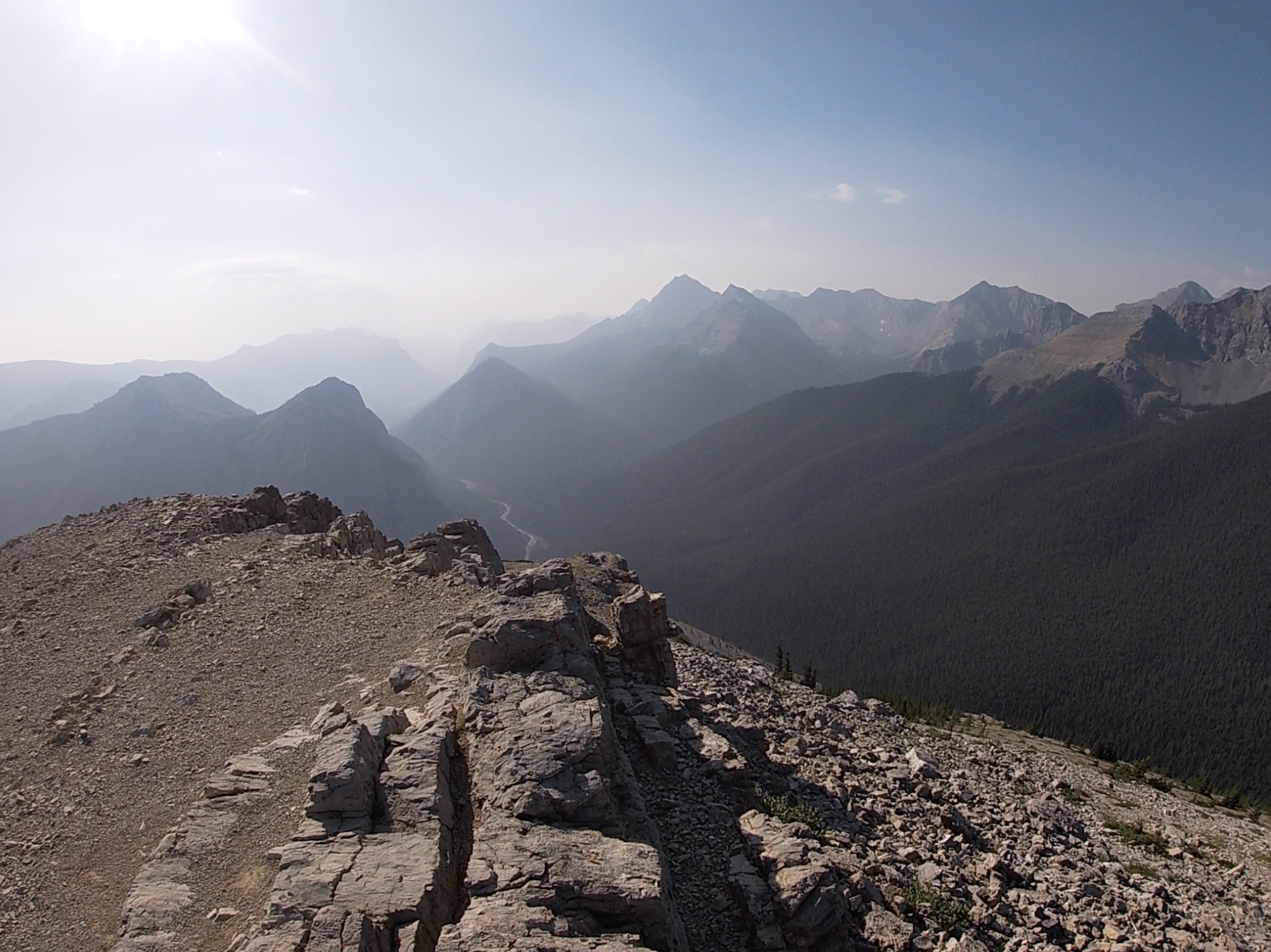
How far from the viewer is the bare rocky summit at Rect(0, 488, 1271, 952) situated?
539 inches

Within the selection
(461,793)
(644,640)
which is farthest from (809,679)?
Answer: (461,793)

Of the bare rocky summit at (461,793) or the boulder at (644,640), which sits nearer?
the bare rocky summit at (461,793)

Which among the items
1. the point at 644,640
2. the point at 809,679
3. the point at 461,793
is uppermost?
the point at 461,793

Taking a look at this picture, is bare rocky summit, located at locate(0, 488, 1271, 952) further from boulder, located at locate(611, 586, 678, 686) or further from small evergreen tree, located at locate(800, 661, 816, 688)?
small evergreen tree, located at locate(800, 661, 816, 688)

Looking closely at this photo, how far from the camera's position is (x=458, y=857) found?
582 inches

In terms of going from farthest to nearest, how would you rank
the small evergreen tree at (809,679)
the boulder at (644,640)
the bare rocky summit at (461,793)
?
the small evergreen tree at (809,679) → the boulder at (644,640) → the bare rocky summit at (461,793)

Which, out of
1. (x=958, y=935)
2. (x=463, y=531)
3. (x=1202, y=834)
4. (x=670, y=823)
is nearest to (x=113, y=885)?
(x=670, y=823)

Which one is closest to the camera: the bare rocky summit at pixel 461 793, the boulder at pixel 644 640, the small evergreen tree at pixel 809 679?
the bare rocky summit at pixel 461 793

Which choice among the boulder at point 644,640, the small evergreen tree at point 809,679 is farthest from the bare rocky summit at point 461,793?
the small evergreen tree at point 809,679

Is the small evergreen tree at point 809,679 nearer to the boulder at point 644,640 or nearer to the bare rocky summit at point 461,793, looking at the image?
the bare rocky summit at point 461,793

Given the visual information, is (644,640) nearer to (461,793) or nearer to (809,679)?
(461,793)

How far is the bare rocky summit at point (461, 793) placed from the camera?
13.7m

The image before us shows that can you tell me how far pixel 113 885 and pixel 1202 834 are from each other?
51.8m

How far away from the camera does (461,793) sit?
54.3ft
